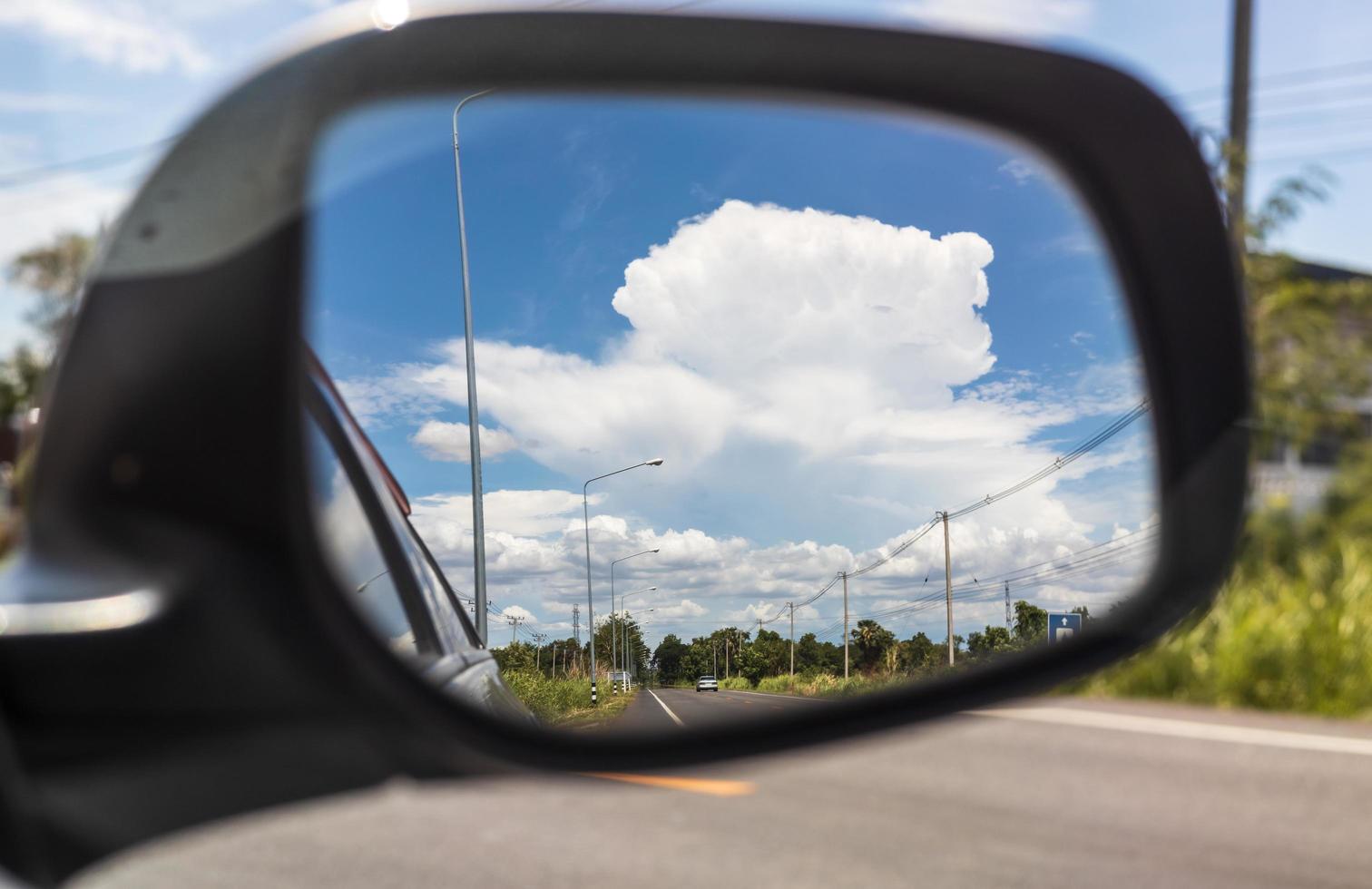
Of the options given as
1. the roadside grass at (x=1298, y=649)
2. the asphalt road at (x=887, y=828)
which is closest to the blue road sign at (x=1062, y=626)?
the asphalt road at (x=887, y=828)

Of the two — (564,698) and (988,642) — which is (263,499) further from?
(988,642)

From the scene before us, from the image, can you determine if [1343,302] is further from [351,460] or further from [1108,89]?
[351,460]

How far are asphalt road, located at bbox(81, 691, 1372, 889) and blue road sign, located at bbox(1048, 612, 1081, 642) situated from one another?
2.56 metres

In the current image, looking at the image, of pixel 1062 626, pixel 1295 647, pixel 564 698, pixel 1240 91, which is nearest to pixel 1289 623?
pixel 1295 647

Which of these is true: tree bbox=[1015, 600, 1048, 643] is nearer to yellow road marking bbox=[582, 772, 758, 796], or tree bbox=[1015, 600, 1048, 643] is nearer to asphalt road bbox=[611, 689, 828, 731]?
asphalt road bbox=[611, 689, 828, 731]

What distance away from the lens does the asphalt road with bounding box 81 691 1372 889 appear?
489cm

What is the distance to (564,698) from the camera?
1350 mm

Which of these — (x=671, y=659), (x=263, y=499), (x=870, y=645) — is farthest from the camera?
(x=870, y=645)

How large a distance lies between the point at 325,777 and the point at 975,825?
5.38 m

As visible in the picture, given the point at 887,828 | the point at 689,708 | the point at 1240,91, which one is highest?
the point at 1240,91

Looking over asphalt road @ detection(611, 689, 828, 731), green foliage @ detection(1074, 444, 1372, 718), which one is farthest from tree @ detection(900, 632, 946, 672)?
green foliage @ detection(1074, 444, 1372, 718)

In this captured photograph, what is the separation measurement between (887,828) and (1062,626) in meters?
4.52

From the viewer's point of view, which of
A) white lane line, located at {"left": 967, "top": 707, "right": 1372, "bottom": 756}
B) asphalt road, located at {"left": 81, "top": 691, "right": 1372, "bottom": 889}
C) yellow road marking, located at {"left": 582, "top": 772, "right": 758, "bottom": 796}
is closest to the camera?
asphalt road, located at {"left": 81, "top": 691, "right": 1372, "bottom": 889}

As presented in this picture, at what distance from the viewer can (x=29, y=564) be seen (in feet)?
2.64
